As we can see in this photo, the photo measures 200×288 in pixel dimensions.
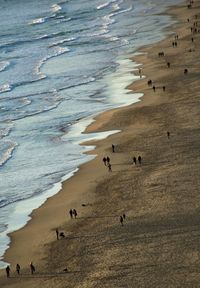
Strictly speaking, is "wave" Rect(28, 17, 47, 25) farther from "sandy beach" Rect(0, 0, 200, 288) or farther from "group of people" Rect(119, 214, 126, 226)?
"group of people" Rect(119, 214, 126, 226)

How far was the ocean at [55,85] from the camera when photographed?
34.2 m

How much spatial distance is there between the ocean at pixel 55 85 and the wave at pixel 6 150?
2.1 inches

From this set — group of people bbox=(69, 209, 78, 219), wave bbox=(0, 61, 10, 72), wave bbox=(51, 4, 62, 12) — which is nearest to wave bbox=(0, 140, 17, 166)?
group of people bbox=(69, 209, 78, 219)

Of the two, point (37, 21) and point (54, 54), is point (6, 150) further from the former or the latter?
point (37, 21)

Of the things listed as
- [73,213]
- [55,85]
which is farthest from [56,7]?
[73,213]

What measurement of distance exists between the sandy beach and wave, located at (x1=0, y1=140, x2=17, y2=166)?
14.1ft

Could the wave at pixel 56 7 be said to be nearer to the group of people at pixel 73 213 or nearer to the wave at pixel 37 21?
the wave at pixel 37 21

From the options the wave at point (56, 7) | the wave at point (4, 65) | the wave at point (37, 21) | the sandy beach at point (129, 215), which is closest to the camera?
the sandy beach at point (129, 215)

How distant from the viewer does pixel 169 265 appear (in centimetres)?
2328

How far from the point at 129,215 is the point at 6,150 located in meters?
12.9

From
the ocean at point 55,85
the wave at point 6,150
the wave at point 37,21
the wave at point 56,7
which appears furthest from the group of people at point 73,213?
the wave at point 56,7

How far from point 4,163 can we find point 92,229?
1085 centimetres

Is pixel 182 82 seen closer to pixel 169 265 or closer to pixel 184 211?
pixel 184 211

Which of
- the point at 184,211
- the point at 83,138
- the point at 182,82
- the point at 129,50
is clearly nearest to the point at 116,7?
the point at 129,50
